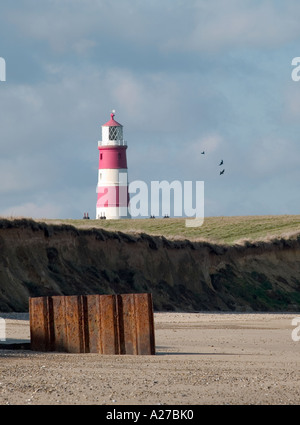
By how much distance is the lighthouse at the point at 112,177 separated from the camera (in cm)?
8444

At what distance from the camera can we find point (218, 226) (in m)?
74.5

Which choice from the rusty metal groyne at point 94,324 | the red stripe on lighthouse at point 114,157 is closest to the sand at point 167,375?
the rusty metal groyne at point 94,324

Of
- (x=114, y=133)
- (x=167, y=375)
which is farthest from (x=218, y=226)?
(x=167, y=375)

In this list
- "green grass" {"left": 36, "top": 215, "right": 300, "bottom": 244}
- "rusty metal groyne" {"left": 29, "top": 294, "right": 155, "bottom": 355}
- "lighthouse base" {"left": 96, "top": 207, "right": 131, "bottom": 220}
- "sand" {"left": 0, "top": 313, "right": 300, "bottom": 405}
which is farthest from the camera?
"lighthouse base" {"left": 96, "top": 207, "right": 131, "bottom": 220}

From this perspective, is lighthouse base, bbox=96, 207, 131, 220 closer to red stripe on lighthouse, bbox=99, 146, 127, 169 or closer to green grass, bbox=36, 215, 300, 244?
red stripe on lighthouse, bbox=99, 146, 127, 169

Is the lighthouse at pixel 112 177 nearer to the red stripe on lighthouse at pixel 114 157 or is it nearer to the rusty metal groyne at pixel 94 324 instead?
the red stripe on lighthouse at pixel 114 157

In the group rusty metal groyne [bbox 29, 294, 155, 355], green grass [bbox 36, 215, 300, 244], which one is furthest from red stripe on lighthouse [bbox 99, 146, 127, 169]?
rusty metal groyne [bbox 29, 294, 155, 355]

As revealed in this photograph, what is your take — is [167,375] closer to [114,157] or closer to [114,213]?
[114,213]

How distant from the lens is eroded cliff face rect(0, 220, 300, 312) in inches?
1578

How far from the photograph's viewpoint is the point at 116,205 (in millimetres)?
84625

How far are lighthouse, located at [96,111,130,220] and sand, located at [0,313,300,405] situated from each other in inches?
2389

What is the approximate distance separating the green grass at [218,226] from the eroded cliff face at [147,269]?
374 inches
